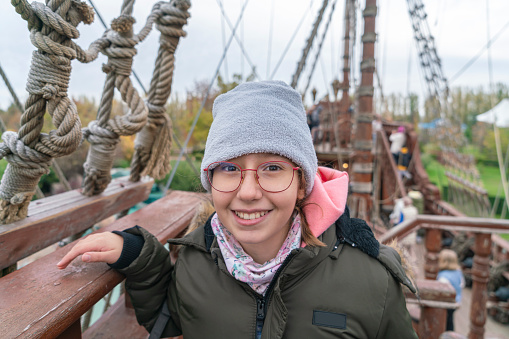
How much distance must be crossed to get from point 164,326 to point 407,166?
9108 mm

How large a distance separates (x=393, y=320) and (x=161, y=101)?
1086 millimetres

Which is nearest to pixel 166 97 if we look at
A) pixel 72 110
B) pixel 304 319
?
pixel 72 110

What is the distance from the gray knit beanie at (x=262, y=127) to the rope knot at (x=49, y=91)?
402 millimetres

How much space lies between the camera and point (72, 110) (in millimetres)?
891

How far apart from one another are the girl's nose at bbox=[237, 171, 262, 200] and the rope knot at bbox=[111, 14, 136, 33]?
0.66 m

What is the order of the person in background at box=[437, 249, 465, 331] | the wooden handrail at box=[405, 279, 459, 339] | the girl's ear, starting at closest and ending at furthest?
the girl's ear < the wooden handrail at box=[405, 279, 459, 339] < the person in background at box=[437, 249, 465, 331]

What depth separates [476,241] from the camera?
209cm

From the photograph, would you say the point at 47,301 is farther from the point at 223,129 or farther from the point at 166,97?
the point at 166,97

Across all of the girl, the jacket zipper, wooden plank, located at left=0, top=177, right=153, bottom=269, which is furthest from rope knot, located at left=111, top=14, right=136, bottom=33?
the jacket zipper

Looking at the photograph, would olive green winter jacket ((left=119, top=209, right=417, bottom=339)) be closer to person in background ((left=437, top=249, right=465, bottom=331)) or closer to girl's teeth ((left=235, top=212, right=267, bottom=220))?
girl's teeth ((left=235, top=212, right=267, bottom=220))

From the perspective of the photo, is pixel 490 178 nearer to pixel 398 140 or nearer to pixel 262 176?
pixel 398 140

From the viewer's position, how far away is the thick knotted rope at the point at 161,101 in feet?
4.03

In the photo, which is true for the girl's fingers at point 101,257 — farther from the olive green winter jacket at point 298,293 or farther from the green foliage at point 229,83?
the green foliage at point 229,83

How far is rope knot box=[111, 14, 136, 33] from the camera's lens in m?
1.02
